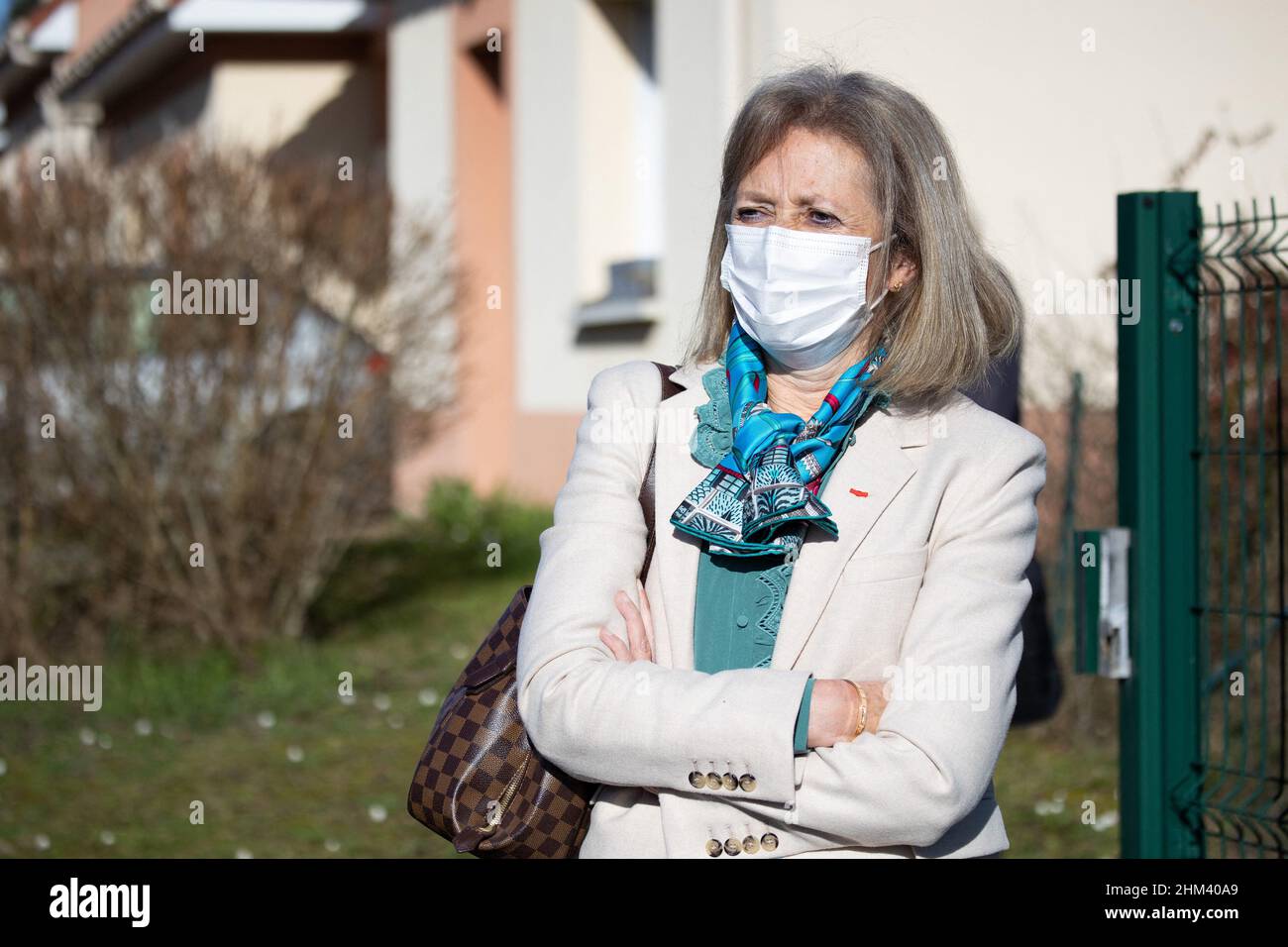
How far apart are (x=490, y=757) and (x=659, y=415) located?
582mm

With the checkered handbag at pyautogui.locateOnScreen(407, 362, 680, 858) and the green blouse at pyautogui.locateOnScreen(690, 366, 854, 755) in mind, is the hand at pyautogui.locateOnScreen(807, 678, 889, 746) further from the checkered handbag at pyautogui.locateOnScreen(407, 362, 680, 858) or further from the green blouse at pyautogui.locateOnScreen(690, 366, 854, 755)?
the checkered handbag at pyautogui.locateOnScreen(407, 362, 680, 858)

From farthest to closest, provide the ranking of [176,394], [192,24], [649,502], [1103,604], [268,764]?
[192,24] < [176,394] < [268,764] < [1103,604] < [649,502]

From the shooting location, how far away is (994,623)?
6.95 feet

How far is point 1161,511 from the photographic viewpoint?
3.37 metres

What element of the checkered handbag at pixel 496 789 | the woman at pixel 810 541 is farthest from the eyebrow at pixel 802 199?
the checkered handbag at pixel 496 789

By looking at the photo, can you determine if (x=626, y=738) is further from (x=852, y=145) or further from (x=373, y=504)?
(x=373, y=504)

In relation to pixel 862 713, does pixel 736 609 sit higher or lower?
higher

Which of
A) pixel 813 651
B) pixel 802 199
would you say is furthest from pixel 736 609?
pixel 802 199

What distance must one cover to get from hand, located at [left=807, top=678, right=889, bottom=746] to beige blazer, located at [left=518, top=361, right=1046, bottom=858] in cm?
3

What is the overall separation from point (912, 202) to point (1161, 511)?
4.58 feet

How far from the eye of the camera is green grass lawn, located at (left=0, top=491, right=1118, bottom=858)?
5.14 meters

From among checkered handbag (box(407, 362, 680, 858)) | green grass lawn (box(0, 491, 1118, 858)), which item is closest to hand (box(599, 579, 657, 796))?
checkered handbag (box(407, 362, 680, 858))

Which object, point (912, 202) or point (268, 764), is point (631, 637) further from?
point (268, 764)
